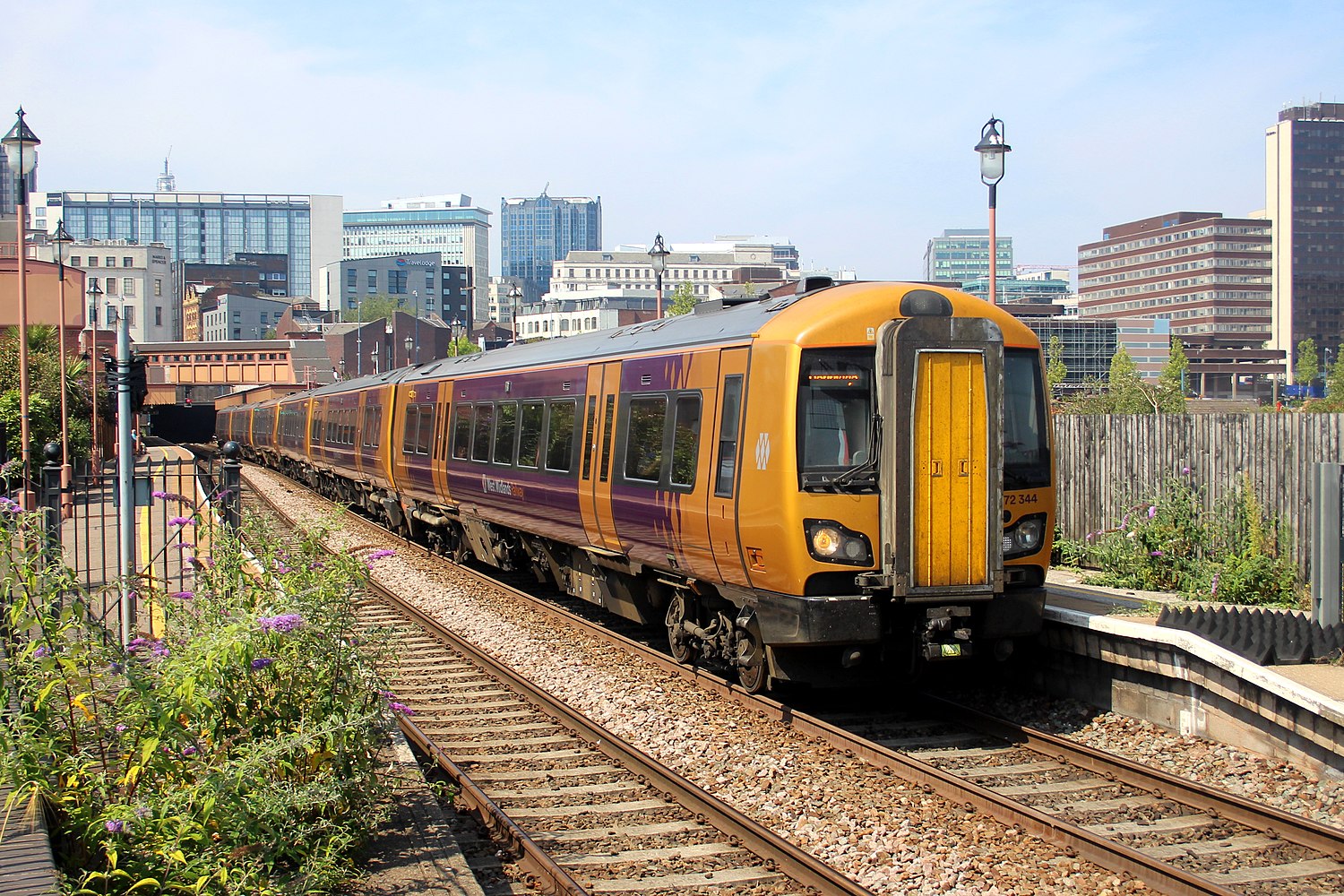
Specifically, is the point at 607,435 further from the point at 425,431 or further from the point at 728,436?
the point at 425,431

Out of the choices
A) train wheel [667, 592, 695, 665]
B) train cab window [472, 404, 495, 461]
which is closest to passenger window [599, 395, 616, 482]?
train wheel [667, 592, 695, 665]

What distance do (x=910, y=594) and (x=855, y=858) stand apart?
7.48 feet

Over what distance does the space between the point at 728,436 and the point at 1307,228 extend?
558 feet

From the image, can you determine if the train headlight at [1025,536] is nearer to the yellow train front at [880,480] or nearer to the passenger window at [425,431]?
the yellow train front at [880,480]

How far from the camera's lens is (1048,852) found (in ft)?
20.5

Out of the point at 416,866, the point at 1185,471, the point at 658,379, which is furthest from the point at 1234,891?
the point at 1185,471

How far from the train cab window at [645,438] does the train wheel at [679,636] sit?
116 cm

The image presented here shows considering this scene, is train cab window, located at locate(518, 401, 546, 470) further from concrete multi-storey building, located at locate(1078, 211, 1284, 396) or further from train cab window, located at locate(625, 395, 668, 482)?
concrete multi-storey building, located at locate(1078, 211, 1284, 396)

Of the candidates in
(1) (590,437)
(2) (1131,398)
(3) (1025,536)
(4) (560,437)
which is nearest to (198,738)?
(3) (1025,536)

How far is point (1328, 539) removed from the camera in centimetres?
927

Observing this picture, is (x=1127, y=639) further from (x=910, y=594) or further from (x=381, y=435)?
(x=381, y=435)

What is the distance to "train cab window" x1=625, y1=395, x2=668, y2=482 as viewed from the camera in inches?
407

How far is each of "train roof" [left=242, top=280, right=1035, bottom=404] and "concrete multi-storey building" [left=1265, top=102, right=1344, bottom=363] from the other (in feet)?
515

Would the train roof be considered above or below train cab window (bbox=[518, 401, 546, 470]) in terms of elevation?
above
